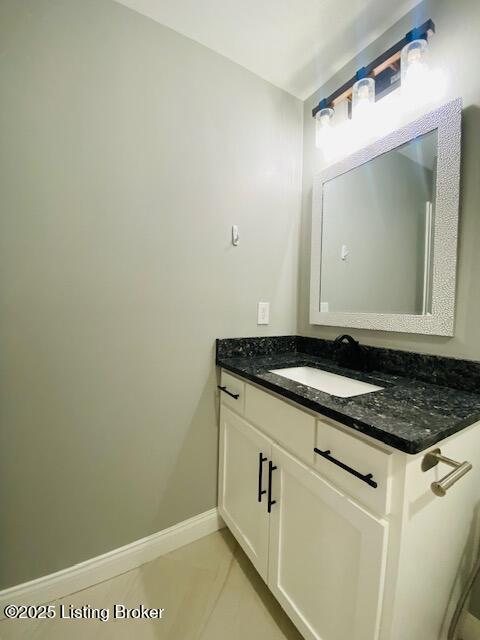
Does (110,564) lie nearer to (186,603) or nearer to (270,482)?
(186,603)

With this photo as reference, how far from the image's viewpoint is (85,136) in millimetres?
982

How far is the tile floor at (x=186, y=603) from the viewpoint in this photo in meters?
0.91

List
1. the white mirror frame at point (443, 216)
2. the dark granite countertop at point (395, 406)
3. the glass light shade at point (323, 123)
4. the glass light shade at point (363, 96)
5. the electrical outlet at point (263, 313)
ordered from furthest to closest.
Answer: the electrical outlet at point (263, 313) → the glass light shade at point (323, 123) → the glass light shade at point (363, 96) → the white mirror frame at point (443, 216) → the dark granite countertop at point (395, 406)

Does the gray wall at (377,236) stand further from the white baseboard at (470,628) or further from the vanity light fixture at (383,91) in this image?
the white baseboard at (470,628)

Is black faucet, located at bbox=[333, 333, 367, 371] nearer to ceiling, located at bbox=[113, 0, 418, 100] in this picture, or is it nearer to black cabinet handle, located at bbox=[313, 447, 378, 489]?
black cabinet handle, located at bbox=[313, 447, 378, 489]

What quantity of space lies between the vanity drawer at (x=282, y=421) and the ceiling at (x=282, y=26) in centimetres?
153

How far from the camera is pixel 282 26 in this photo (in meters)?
1.11

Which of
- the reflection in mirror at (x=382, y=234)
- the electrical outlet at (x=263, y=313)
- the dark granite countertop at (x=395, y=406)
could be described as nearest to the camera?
the dark granite countertop at (x=395, y=406)

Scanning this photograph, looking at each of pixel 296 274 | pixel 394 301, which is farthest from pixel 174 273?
pixel 394 301

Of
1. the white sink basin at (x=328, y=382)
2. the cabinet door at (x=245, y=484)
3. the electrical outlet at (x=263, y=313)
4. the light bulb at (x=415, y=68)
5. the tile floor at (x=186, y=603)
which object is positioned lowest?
the tile floor at (x=186, y=603)

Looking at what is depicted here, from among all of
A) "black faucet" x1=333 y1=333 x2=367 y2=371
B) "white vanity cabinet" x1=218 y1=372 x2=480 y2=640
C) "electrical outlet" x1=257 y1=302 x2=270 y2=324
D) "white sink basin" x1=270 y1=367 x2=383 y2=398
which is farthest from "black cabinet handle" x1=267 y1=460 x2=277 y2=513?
"electrical outlet" x1=257 y1=302 x2=270 y2=324

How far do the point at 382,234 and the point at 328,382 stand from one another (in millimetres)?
716

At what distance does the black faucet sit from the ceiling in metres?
1.32

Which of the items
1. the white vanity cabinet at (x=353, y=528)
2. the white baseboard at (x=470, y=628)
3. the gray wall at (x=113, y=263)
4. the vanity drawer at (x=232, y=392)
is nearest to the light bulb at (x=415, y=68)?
the gray wall at (x=113, y=263)
